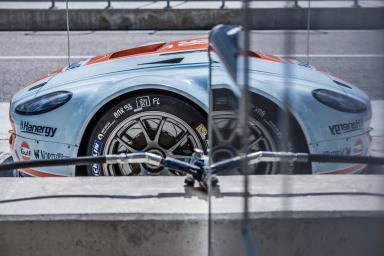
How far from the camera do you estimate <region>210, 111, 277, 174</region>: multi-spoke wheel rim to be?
1453 mm

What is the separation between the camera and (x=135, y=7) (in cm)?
1437

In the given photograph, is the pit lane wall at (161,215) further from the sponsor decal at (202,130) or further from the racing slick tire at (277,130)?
the sponsor decal at (202,130)

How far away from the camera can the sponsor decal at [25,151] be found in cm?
400

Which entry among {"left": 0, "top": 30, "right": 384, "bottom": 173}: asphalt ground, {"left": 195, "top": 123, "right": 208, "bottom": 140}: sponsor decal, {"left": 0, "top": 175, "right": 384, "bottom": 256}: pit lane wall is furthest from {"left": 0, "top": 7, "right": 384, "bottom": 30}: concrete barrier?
{"left": 0, "top": 175, "right": 384, "bottom": 256}: pit lane wall

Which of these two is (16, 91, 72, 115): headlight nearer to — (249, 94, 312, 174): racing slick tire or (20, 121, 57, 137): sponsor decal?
(20, 121, 57, 137): sponsor decal

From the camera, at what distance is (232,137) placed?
147 cm

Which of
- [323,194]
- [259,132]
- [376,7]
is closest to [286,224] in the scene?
[323,194]

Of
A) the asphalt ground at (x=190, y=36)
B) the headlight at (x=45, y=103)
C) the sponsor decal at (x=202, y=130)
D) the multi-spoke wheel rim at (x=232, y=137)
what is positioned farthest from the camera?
the headlight at (x=45, y=103)

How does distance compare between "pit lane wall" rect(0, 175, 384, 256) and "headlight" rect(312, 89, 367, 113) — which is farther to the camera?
"headlight" rect(312, 89, 367, 113)

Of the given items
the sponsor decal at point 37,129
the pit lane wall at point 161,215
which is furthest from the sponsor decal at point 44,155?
the pit lane wall at point 161,215

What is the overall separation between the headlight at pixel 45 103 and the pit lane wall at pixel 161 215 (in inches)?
32.3

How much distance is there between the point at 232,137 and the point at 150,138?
238cm

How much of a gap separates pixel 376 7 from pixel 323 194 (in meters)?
0.65

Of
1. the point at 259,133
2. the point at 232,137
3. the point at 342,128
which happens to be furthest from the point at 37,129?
the point at 232,137
